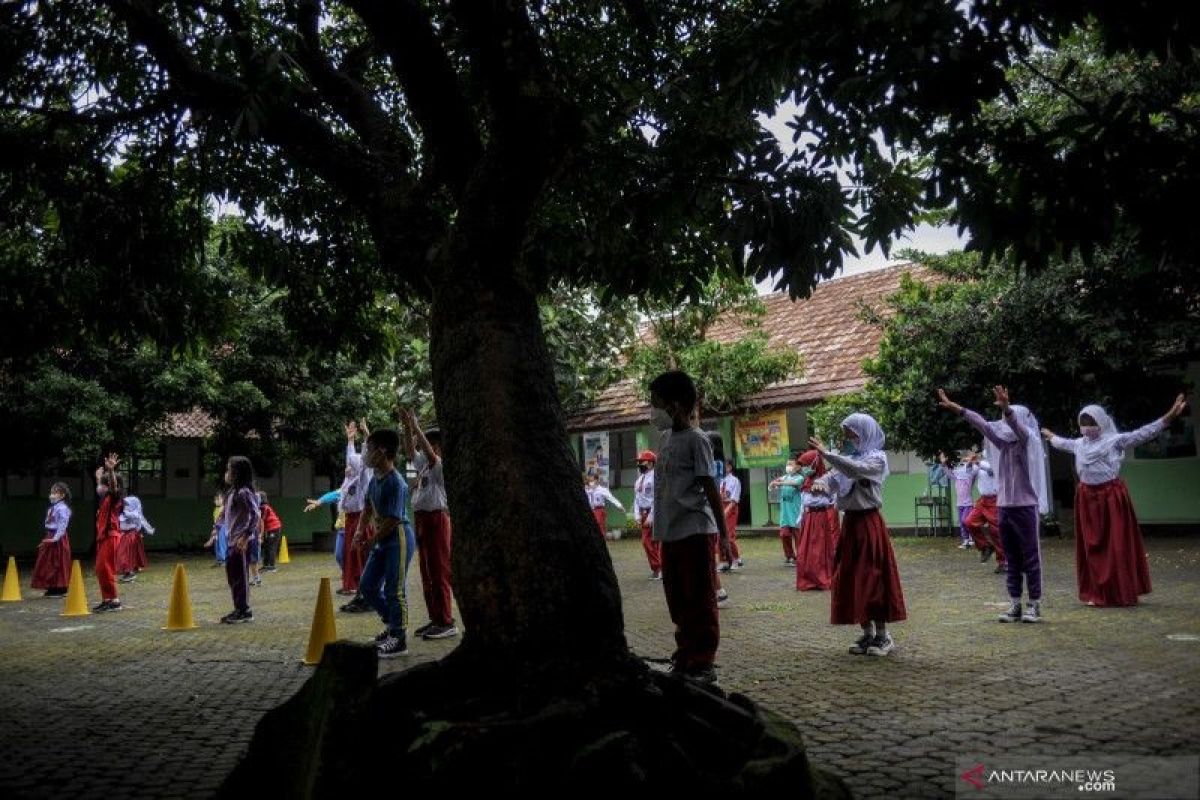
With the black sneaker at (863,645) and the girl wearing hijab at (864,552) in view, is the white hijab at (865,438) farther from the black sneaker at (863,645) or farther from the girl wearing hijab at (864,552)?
the black sneaker at (863,645)

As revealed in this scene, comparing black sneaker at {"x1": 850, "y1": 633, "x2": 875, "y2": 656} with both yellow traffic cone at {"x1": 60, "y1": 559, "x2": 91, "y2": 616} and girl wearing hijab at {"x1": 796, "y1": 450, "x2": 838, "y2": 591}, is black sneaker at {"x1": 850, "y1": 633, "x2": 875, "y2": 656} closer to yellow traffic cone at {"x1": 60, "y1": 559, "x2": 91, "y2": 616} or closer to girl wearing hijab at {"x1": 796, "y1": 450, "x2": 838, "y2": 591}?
girl wearing hijab at {"x1": 796, "y1": 450, "x2": 838, "y2": 591}

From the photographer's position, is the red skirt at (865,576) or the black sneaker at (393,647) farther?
the black sneaker at (393,647)

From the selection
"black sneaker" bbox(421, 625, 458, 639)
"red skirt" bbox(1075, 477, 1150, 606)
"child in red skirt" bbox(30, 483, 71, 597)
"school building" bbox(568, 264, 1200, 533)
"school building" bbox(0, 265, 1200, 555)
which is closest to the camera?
"black sneaker" bbox(421, 625, 458, 639)

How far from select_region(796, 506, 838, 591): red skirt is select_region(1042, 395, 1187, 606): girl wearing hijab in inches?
126

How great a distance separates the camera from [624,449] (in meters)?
32.9

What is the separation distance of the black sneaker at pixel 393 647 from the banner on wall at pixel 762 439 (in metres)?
18.4

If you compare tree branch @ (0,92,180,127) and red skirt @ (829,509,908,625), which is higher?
tree branch @ (0,92,180,127)

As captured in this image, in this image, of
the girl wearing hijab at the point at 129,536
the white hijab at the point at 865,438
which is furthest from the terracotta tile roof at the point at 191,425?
the white hijab at the point at 865,438

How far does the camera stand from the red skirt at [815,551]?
13.0m

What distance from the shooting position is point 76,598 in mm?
12781

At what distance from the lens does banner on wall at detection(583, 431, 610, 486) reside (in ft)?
98.2

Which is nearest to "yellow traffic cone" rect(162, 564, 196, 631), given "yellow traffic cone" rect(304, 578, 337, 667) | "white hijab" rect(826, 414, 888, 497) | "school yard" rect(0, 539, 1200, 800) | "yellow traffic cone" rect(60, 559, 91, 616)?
"school yard" rect(0, 539, 1200, 800)

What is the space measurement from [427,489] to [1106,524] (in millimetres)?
7098

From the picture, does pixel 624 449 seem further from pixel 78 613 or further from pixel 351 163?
pixel 351 163
